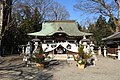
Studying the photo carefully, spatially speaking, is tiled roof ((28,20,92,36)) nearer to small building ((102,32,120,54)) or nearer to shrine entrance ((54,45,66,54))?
shrine entrance ((54,45,66,54))

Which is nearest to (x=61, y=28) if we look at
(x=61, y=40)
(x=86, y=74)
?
(x=61, y=40)

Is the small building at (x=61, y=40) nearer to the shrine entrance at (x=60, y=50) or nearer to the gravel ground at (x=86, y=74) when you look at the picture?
the shrine entrance at (x=60, y=50)

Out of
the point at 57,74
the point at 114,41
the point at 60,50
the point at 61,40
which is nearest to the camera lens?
the point at 57,74

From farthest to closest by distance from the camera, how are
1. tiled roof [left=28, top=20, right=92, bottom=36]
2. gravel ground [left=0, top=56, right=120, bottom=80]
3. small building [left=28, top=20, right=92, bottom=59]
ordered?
tiled roof [left=28, top=20, right=92, bottom=36] → small building [left=28, top=20, right=92, bottom=59] → gravel ground [left=0, top=56, right=120, bottom=80]

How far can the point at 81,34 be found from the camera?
2517 centimetres

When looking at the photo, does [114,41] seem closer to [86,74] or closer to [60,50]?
[60,50]

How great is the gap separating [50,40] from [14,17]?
37.2 ft

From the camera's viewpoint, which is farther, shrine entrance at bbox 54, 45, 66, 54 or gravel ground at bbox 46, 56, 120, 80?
shrine entrance at bbox 54, 45, 66, 54

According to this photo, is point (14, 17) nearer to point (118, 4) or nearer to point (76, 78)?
point (118, 4)

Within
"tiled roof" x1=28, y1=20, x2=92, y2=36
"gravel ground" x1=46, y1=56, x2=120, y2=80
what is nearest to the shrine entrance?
"tiled roof" x1=28, y1=20, x2=92, y2=36

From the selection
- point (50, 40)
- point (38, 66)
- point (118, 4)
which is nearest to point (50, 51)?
point (50, 40)

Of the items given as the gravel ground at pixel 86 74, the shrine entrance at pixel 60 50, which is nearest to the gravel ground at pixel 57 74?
the gravel ground at pixel 86 74

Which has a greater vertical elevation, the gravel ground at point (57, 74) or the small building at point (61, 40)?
the small building at point (61, 40)

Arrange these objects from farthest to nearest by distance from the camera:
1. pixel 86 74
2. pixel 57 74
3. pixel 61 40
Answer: pixel 61 40
pixel 86 74
pixel 57 74
